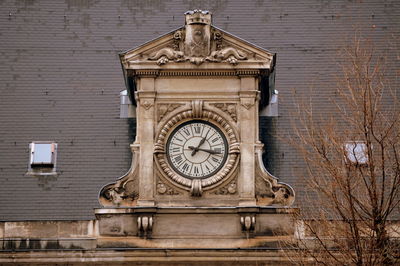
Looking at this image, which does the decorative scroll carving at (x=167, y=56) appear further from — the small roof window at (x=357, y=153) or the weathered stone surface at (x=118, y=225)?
the small roof window at (x=357, y=153)

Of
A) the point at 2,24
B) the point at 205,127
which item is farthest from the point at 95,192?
the point at 2,24

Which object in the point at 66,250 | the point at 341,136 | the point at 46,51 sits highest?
the point at 46,51

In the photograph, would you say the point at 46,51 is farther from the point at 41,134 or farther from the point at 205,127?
the point at 205,127

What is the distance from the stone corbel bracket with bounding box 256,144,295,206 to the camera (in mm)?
31047

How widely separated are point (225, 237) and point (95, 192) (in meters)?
3.32

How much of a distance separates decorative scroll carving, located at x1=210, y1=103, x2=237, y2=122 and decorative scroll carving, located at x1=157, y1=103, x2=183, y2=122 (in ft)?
2.65

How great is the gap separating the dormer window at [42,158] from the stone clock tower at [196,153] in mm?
2449

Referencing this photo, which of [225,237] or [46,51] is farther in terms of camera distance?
[46,51]

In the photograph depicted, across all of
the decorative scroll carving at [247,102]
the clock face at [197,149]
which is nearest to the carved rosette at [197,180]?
the clock face at [197,149]

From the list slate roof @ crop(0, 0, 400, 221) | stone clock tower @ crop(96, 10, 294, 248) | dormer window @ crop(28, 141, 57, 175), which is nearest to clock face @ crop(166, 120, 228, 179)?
stone clock tower @ crop(96, 10, 294, 248)

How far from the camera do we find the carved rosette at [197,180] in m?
31.2

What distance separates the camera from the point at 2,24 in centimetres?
3603

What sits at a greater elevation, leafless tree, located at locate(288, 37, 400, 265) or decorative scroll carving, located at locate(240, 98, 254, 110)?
decorative scroll carving, located at locate(240, 98, 254, 110)

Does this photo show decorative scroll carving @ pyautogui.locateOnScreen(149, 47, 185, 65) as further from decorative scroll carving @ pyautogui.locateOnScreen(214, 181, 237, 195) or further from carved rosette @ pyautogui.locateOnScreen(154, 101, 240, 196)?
decorative scroll carving @ pyautogui.locateOnScreen(214, 181, 237, 195)
